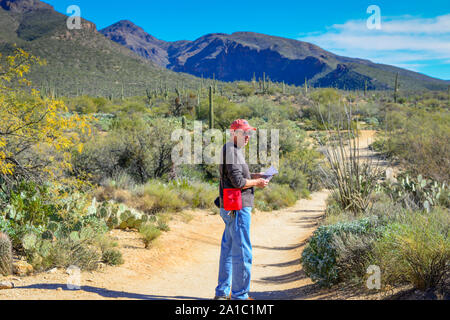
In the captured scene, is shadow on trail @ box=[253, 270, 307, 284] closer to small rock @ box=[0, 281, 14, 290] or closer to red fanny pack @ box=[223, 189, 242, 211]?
red fanny pack @ box=[223, 189, 242, 211]

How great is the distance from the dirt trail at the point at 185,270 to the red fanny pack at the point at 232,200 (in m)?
1.61

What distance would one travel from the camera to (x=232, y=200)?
3.71 m

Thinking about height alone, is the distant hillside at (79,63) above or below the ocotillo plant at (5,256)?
above

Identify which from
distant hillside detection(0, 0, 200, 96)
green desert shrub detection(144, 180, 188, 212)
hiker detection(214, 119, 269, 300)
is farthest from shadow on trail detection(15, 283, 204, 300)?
distant hillside detection(0, 0, 200, 96)

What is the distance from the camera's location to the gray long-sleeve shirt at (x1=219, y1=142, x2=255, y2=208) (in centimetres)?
369

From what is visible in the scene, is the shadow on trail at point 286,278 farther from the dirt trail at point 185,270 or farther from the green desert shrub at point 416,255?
the green desert shrub at point 416,255

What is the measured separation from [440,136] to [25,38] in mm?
77475

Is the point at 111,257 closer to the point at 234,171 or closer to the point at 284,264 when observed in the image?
the point at 284,264

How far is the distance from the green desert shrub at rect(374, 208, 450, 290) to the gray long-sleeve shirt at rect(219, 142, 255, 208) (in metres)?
1.63

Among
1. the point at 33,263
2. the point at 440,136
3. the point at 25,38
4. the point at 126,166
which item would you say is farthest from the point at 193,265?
the point at 25,38

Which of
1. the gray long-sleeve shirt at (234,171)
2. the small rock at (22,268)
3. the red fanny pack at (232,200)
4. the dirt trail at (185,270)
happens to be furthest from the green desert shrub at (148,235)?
the red fanny pack at (232,200)

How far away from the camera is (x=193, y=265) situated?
6672 mm

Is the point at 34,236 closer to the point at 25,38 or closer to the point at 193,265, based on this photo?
the point at 193,265

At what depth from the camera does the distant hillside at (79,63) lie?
5091 cm
